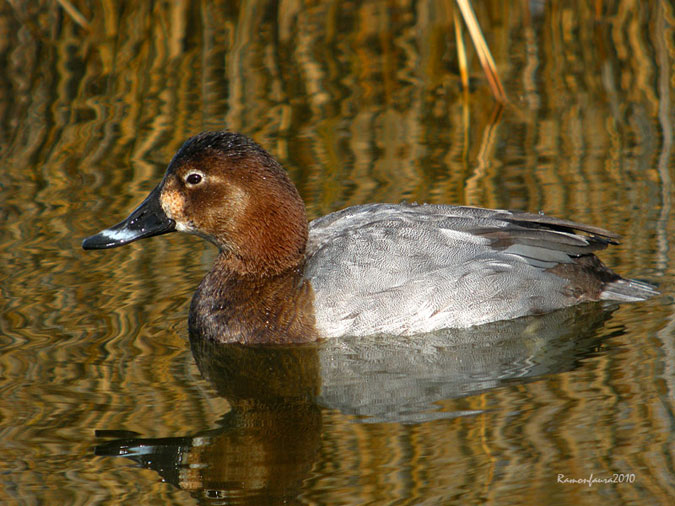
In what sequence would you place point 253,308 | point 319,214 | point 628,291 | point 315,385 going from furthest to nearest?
point 319,214, point 628,291, point 253,308, point 315,385

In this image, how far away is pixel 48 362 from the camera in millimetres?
6504

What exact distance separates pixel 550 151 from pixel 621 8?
4690 millimetres

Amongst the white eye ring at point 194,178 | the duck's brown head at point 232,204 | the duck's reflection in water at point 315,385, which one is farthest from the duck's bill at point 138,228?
the duck's reflection in water at point 315,385

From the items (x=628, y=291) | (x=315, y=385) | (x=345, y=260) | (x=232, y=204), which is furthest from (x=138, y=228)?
(x=628, y=291)

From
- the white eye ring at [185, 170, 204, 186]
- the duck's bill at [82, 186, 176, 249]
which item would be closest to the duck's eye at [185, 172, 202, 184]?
the white eye ring at [185, 170, 204, 186]

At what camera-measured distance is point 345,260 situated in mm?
6777

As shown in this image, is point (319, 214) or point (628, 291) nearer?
point (628, 291)

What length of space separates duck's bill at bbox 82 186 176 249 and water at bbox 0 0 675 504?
52 centimetres

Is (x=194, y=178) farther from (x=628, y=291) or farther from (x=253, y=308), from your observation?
(x=628, y=291)

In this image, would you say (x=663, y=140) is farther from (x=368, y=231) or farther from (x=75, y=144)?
(x=75, y=144)

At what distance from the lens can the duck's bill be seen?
7008mm

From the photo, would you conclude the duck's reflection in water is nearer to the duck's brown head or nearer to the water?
the water

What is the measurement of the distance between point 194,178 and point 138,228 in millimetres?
490

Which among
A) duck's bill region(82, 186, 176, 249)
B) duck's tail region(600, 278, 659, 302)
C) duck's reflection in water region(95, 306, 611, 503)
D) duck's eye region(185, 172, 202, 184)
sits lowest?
duck's reflection in water region(95, 306, 611, 503)
